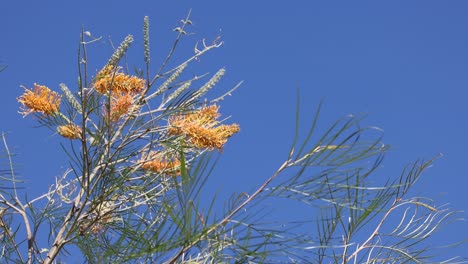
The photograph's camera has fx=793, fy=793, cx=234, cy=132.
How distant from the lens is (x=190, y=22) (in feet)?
6.04

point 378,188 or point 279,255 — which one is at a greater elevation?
point 378,188

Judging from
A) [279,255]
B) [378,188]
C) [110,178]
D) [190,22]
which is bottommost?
[279,255]

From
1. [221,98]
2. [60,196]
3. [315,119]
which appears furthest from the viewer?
[60,196]

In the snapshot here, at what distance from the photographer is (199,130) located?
1938 millimetres

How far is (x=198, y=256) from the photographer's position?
1.18 m

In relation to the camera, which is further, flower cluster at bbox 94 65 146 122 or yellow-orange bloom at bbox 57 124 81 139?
yellow-orange bloom at bbox 57 124 81 139

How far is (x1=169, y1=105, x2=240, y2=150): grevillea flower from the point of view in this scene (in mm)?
1909

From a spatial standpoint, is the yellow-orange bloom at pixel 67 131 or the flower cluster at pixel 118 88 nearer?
the flower cluster at pixel 118 88

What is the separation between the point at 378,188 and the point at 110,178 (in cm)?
58

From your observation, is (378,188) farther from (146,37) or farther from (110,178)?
(146,37)

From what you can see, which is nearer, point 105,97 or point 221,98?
point 105,97

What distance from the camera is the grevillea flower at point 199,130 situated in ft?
6.26

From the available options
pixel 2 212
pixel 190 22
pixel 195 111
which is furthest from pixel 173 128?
pixel 2 212

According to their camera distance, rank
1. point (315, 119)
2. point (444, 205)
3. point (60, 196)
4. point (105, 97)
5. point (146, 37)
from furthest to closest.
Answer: point (60, 196), point (105, 97), point (146, 37), point (444, 205), point (315, 119)
